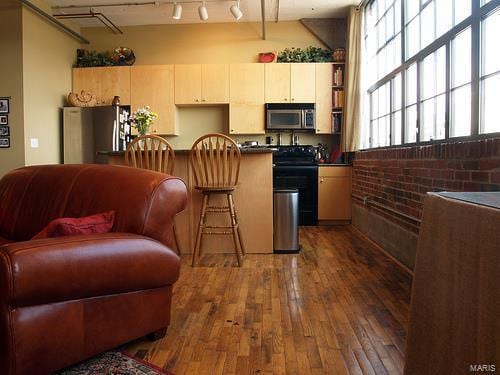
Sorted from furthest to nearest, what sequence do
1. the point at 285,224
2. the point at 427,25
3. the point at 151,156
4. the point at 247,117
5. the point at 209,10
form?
the point at 247,117, the point at 209,10, the point at 285,224, the point at 151,156, the point at 427,25

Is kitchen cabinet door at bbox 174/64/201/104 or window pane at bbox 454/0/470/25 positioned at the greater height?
kitchen cabinet door at bbox 174/64/201/104

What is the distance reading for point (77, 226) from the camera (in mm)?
1626

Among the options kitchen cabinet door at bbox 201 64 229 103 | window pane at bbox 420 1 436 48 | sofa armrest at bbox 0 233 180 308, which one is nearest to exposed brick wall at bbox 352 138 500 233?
window pane at bbox 420 1 436 48

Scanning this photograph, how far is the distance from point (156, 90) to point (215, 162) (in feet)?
9.87

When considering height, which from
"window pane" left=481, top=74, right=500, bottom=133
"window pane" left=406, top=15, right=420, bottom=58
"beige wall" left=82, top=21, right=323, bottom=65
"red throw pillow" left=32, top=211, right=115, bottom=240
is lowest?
"red throw pillow" left=32, top=211, right=115, bottom=240

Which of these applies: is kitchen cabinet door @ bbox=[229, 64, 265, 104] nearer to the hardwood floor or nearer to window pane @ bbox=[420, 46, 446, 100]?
window pane @ bbox=[420, 46, 446, 100]

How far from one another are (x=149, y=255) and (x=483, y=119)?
6.53ft

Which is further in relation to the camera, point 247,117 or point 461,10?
point 247,117

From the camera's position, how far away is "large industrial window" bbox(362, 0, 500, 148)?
7.54 feet

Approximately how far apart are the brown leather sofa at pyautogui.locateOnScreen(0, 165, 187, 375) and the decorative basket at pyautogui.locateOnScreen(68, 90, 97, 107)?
156 inches

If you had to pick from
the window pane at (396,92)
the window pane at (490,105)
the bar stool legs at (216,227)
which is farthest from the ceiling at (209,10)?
the window pane at (490,105)

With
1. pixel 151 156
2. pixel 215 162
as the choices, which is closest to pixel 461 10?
pixel 215 162

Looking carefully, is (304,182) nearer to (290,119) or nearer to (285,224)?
(290,119)

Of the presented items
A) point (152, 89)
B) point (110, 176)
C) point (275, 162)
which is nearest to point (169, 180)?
point (110, 176)
